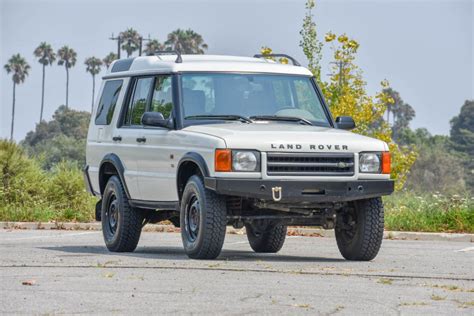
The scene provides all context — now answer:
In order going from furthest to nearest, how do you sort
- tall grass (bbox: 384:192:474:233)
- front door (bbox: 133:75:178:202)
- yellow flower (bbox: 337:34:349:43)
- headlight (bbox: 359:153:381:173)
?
1. yellow flower (bbox: 337:34:349:43)
2. tall grass (bbox: 384:192:474:233)
3. front door (bbox: 133:75:178:202)
4. headlight (bbox: 359:153:381:173)

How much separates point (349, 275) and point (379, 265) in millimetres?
1716

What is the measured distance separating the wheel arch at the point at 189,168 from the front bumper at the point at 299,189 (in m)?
0.18

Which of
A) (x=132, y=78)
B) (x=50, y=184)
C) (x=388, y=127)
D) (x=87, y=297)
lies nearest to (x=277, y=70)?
(x=132, y=78)

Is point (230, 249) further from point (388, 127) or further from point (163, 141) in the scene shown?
point (388, 127)

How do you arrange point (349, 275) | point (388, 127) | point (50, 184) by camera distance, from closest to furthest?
point (349, 275) < point (50, 184) < point (388, 127)

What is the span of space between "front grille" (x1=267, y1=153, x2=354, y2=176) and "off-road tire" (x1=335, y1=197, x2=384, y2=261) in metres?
0.73

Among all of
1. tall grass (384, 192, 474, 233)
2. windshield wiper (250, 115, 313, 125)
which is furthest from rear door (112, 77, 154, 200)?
tall grass (384, 192, 474, 233)

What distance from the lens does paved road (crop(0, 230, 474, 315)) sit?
1056cm

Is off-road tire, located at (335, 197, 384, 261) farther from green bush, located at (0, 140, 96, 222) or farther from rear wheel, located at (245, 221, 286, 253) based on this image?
green bush, located at (0, 140, 96, 222)

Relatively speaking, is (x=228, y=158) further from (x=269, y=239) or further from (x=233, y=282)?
(x=269, y=239)

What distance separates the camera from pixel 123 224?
54.6ft

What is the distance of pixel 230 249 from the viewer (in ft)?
59.7

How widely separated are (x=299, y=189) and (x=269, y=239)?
3.25m

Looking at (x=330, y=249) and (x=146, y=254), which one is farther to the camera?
(x=330, y=249)
